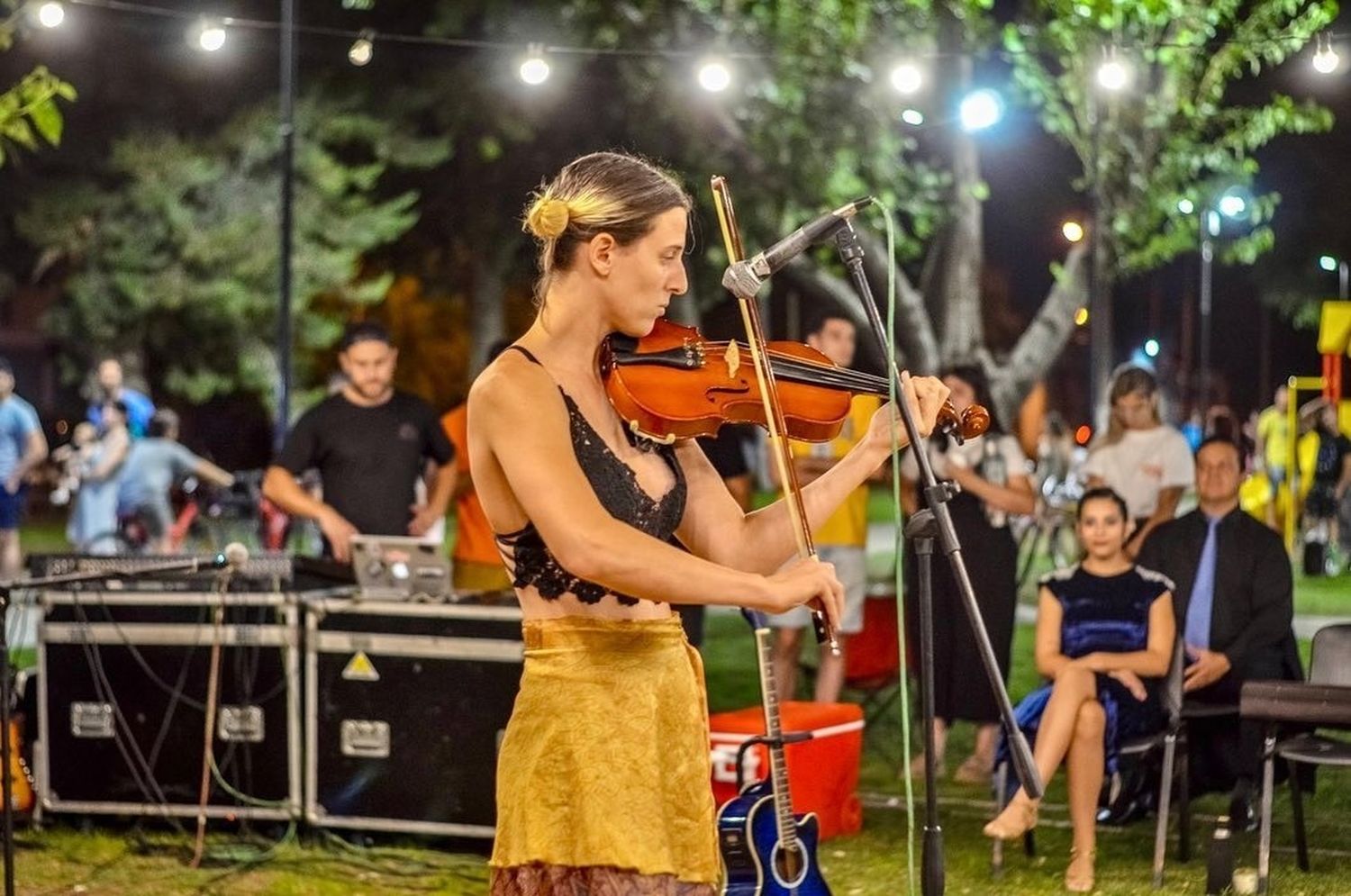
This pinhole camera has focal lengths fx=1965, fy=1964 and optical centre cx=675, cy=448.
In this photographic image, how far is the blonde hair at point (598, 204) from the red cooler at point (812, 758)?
398 centimetres

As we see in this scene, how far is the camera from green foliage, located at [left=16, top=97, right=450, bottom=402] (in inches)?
1071

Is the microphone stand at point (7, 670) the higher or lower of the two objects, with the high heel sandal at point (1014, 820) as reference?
higher

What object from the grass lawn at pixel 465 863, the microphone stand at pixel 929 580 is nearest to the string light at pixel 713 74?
the grass lawn at pixel 465 863

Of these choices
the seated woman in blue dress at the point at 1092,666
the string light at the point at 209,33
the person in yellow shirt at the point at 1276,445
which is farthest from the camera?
the person in yellow shirt at the point at 1276,445

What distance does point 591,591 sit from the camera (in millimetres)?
3004

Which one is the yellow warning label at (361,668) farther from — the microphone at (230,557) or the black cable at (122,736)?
the microphone at (230,557)

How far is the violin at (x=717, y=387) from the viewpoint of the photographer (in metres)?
3.10

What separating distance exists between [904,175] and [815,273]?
2126 mm

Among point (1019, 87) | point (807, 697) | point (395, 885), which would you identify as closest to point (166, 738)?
point (395, 885)

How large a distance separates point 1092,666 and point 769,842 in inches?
74.9

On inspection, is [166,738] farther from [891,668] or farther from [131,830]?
[891,668]

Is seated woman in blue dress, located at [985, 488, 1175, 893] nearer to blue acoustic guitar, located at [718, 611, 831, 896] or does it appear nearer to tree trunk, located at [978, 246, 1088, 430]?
blue acoustic guitar, located at [718, 611, 831, 896]

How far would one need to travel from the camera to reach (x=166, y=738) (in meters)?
7.25

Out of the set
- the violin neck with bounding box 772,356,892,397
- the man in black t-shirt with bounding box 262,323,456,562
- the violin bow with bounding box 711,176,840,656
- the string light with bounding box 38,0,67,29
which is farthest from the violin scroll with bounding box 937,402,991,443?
the string light with bounding box 38,0,67,29
